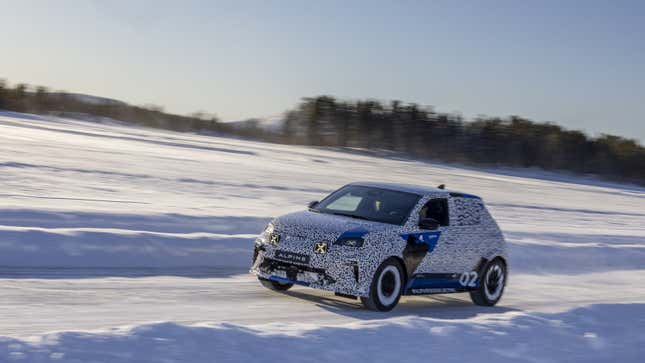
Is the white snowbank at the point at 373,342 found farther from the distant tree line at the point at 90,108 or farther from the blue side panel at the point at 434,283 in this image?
the distant tree line at the point at 90,108

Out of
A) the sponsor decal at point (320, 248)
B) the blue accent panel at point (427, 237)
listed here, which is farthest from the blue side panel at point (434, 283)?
the sponsor decal at point (320, 248)

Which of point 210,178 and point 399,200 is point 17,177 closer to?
point 210,178

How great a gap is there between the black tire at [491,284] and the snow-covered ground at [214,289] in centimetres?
22

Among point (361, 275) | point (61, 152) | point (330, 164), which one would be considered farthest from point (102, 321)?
point (330, 164)

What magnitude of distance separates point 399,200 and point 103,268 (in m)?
4.10

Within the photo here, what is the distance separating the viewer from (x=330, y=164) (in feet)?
145

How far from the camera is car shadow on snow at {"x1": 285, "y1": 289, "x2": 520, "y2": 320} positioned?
440 inches

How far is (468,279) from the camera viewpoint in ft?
42.0

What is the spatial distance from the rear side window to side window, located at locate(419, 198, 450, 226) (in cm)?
17

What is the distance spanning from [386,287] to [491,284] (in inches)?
100.0

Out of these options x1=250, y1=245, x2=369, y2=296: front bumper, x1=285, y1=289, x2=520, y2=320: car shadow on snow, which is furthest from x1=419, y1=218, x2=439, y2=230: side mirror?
x1=250, y1=245, x2=369, y2=296: front bumper

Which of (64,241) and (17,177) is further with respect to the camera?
(17,177)

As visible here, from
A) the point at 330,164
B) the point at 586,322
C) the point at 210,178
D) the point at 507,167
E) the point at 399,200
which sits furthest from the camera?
the point at 507,167

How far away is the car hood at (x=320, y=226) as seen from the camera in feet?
35.9
